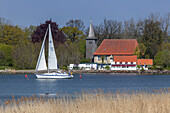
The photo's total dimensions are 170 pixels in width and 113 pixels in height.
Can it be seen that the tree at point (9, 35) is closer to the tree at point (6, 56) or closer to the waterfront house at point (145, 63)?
the tree at point (6, 56)

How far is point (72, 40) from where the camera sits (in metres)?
102

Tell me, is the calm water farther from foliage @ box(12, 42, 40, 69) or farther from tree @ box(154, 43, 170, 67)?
foliage @ box(12, 42, 40, 69)

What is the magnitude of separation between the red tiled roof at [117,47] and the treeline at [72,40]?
9.44 feet

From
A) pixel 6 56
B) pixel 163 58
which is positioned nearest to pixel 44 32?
pixel 6 56

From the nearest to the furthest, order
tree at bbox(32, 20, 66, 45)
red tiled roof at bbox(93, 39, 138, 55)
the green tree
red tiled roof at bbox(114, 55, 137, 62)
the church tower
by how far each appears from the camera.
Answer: red tiled roof at bbox(114, 55, 137, 62), the green tree, red tiled roof at bbox(93, 39, 138, 55), tree at bbox(32, 20, 66, 45), the church tower

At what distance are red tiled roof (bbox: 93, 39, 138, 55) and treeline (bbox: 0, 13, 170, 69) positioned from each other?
9.44 feet

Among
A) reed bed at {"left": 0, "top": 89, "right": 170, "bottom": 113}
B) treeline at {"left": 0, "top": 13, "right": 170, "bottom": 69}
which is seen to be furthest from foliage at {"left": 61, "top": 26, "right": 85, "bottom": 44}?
reed bed at {"left": 0, "top": 89, "right": 170, "bottom": 113}

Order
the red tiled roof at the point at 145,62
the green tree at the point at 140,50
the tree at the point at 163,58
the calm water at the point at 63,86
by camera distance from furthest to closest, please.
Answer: the green tree at the point at 140,50
the red tiled roof at the point at 145,62
the tree at the point at 163,58
the calm water at the point at 63,86

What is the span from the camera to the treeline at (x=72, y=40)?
259 ft

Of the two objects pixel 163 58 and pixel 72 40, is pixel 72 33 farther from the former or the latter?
pixel 163 58

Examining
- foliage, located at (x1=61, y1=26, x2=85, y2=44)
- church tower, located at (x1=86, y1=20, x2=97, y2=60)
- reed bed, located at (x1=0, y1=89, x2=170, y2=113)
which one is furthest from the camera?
foliage, located at (x1=61, y1=26, x2=85, y2=44)

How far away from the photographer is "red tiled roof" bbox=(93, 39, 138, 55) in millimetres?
90125

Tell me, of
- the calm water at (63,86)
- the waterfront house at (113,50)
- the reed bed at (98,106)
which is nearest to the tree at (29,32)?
the waterfront house at (113,50)

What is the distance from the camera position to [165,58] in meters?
76.6
